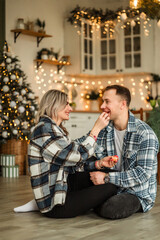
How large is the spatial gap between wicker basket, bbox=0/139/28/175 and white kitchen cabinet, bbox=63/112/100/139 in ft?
5.59

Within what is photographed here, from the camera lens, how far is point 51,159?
2.86 m

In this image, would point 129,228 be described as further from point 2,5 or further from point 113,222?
point 2,5

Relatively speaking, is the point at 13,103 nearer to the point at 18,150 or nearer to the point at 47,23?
the point at 18,150

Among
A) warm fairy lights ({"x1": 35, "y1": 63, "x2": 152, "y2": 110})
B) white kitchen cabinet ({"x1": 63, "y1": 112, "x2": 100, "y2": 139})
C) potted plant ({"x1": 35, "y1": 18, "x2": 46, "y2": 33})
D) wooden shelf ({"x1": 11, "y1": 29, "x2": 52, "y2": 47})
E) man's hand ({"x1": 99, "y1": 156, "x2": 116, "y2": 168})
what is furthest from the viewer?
warm fairy lights ({"x1": 35, "y1": 63, "x2": 152, "y2": 110})

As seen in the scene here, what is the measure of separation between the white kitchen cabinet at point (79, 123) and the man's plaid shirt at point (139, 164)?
514 centimetres

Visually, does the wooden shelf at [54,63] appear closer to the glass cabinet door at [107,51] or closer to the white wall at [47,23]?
the white wall at [47,23]

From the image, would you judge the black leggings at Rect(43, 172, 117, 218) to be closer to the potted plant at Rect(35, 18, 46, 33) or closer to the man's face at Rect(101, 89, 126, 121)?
the man's face at Rect(101, 89, 126, 121)

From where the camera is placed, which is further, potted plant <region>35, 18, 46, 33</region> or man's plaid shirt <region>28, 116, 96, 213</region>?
potted plant <region>35, 18, 46, 33</region>

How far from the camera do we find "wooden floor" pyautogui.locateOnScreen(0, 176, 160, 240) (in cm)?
246

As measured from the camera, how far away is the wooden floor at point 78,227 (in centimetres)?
246

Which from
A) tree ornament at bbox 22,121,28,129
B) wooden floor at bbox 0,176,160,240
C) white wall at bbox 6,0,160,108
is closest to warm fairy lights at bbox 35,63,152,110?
white wall at bbox 6,0,160,108

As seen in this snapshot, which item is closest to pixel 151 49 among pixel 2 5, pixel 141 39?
pixel 141 39

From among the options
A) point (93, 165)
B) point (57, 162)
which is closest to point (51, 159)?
point (57, 162)

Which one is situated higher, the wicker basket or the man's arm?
the man's arm
